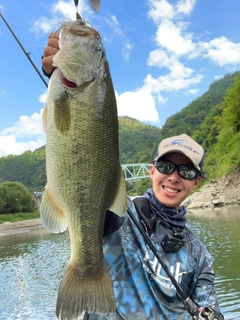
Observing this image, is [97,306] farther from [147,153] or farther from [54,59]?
[147,153]

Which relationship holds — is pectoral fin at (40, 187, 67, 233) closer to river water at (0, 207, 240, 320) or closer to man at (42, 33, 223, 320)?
man at (42, 33, 223, 320)

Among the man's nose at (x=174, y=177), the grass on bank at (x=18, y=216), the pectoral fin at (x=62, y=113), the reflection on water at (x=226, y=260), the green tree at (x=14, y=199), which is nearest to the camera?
the pectoral fin at (x=62, y=113)

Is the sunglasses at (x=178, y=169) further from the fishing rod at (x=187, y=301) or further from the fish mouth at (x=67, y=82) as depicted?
the fish mouth at (x=67, y=82)

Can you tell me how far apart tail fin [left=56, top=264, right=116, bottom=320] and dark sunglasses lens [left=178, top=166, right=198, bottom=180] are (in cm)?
113

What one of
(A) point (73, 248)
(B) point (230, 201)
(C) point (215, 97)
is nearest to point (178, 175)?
(A) point (73, 248)

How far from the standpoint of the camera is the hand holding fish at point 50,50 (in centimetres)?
194

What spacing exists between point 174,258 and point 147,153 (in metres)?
127

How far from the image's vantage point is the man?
7.79 ft

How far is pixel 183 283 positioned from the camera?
2.65 m

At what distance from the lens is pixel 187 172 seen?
2816 millimetres

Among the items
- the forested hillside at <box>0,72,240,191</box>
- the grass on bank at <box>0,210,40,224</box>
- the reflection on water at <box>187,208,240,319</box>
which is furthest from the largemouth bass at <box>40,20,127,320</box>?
the grass on bank at <box>0,210,40,224</box>

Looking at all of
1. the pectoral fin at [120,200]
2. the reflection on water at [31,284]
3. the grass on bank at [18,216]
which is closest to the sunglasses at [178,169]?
the pectoral fin at [120,200]

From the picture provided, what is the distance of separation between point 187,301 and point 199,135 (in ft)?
255

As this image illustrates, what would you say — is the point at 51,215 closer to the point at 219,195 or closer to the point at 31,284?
the point at 31,284
